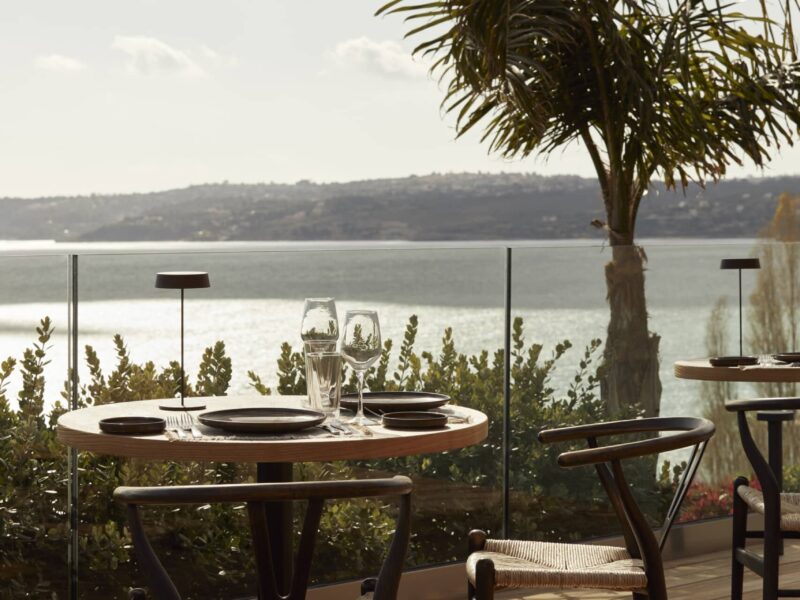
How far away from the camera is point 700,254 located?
15.1ft

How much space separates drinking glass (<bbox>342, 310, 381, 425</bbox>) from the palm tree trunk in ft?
7.17

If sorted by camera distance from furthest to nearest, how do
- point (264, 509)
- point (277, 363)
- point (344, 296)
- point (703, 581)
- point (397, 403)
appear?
point (703, 581) < point (344, 296) < point (277, 363) < point (397, 403) < point (264, 509)

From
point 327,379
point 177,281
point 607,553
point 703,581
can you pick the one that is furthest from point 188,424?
point 703,581

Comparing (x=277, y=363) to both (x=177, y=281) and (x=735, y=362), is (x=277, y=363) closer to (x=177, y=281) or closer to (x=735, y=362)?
(x=177, y=281)

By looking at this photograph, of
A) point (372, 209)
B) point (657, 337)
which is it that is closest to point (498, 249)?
point (657, 337)

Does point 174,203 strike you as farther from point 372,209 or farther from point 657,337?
point 657,337

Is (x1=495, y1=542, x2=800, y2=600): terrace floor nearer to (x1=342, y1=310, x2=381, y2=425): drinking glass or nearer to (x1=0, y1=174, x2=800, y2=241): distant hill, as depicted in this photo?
(x1=342, y1=310, x2=381, y2=425): drinking glass

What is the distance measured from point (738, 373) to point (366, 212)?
2748 cm

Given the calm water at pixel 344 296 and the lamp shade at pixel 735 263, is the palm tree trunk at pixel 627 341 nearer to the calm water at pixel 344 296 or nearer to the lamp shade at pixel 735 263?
the calm water at pixel 344 296

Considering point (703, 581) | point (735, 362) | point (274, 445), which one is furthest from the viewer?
point (703, 581)

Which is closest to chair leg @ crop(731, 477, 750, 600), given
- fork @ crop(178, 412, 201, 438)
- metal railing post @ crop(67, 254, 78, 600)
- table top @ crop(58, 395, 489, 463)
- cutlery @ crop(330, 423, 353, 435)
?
table top @ crop(58, 395, 489, 463)

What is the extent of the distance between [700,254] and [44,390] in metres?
A: 2.74

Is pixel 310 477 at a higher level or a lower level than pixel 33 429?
lower

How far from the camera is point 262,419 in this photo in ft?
7.69
